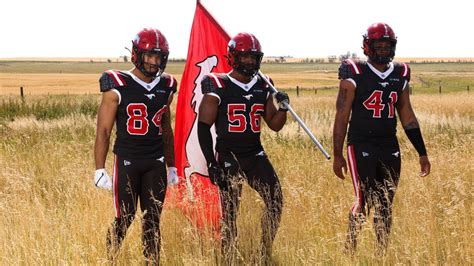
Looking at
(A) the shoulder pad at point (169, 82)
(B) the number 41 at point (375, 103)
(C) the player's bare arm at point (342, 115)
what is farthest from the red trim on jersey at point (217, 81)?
(B) the number 41 at point (375, 103)

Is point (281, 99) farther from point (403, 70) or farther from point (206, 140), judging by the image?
point (403, 70)

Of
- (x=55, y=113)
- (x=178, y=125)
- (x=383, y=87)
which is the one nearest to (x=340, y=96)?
(x=383, y=87)

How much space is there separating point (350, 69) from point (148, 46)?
1864 millimetres

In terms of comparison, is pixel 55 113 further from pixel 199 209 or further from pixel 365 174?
pixel 365 174

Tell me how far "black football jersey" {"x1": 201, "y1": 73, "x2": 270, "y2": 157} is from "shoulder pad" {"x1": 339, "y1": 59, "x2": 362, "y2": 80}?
79 cm

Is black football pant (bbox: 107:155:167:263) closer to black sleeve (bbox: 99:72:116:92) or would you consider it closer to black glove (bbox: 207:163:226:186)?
black glove (bbox: 207:163:226:186)

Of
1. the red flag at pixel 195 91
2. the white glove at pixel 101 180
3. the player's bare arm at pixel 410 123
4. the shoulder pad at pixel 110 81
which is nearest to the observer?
the shoulder pad at pixel 110 81

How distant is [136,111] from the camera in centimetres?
480

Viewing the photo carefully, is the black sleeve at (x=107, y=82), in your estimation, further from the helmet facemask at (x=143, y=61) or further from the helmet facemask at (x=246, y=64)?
the helmet facemask at (x=246, y=64)

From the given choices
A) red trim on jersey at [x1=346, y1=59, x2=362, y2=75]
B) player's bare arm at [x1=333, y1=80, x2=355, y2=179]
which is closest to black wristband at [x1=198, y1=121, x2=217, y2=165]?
player's bare arm at [x1=333, y1=80, x2=355, y2=179]

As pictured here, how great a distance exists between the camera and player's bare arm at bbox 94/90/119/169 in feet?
15.5

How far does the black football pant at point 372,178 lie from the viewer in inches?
201

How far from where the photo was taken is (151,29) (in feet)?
16.0

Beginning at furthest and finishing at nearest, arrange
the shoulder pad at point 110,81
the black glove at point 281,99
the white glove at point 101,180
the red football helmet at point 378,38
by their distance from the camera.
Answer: the black glove at point 281,99 → the red football helmet at point 378,38 → the white glove at point 101,180 → the shoulder pad at point 110,81
